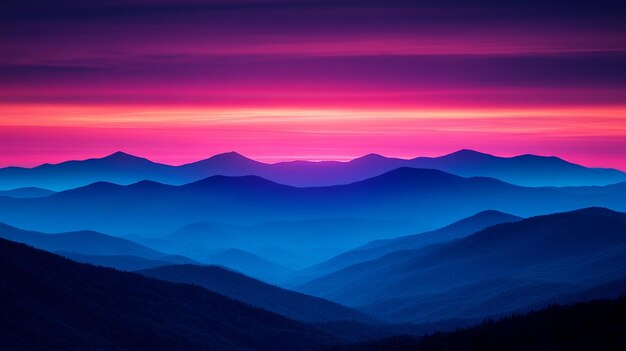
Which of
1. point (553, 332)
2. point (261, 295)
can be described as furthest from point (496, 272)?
point (553, 332)

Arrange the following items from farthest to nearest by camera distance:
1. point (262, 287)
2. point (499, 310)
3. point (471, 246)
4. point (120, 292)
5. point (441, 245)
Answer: point (441, 245) → point (471, 246) → point (262, 287) → point (499, 310) → point (120, 292)

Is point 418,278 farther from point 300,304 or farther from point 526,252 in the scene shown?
point 300,304

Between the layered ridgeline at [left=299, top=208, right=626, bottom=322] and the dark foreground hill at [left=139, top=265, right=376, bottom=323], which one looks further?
the layered ridgeline at [left=299, top=208, right=626, bottom=322]

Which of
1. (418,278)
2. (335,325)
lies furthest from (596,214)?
(335,325)

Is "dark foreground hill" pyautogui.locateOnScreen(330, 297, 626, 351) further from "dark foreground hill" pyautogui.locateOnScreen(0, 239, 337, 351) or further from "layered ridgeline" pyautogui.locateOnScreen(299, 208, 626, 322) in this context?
"layered ridgeline" pyautogui.locateOnScreen(299, 208, 626, 322)

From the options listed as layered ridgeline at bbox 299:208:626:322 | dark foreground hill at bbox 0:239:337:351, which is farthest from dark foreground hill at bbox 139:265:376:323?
dark foreground hill at bbox 0:239:337:351

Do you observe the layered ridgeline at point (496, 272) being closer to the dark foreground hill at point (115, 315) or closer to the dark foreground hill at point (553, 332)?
the dark foreground hill at point (115, 315)

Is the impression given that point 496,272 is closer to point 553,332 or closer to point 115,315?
point 115,315
